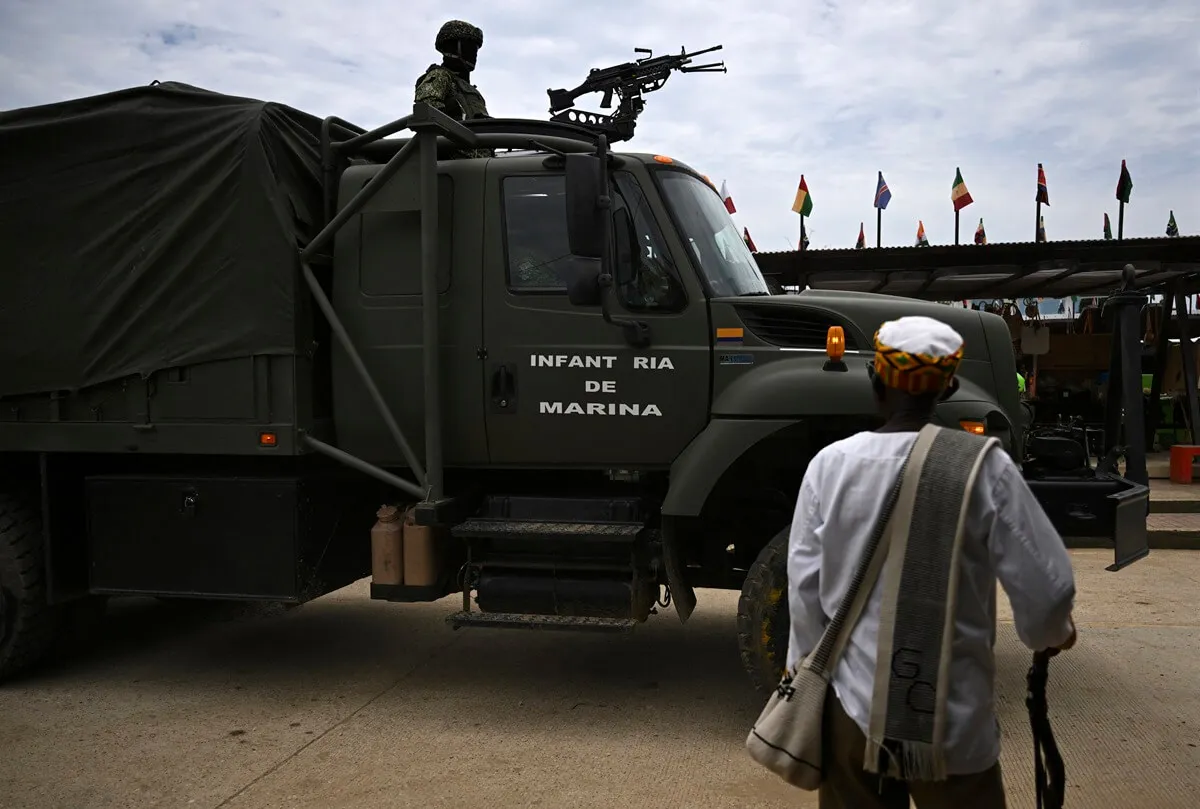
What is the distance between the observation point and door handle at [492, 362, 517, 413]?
198 inches

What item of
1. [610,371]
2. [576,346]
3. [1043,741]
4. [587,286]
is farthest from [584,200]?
[1043,741]

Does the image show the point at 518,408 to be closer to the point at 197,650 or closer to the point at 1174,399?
the point at 197,650

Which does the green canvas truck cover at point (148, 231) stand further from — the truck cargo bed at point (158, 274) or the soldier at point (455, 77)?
the soldier at point (455, 77)

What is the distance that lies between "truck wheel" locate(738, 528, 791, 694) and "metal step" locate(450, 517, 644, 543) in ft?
2.10

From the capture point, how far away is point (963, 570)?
6.97 feet

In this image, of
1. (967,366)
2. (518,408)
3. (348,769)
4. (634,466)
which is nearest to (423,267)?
(518,408)

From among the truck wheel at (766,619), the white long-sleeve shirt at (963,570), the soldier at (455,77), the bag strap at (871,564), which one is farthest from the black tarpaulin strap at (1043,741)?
the soldier at (455,77)

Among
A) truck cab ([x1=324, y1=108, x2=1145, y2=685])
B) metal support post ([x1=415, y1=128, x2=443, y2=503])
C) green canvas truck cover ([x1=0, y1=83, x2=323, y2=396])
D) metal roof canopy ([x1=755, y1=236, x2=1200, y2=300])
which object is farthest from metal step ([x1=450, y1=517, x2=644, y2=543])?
metal roof canopy ([x1=755, y1=236, x2=1200, y2=300])

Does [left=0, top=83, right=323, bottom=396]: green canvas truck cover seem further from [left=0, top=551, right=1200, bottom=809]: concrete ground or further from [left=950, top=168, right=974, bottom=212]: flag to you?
[left=950, top=168, right=974, bottom=212]: flag

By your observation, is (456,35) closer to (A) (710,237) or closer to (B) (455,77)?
(B) (455,77)

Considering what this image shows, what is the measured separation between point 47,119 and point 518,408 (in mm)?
3083

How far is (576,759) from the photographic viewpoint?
4387mm

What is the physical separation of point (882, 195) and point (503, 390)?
518 inches

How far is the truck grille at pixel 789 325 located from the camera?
188 inches
